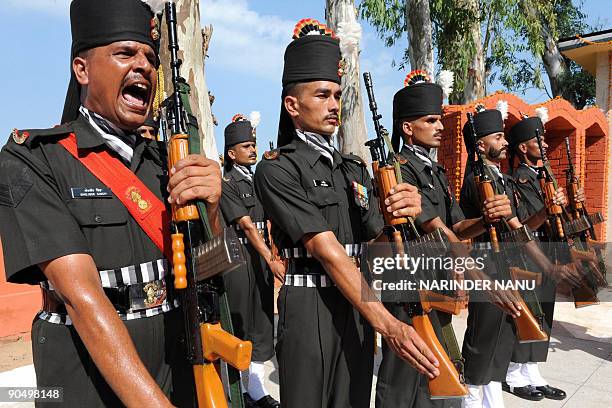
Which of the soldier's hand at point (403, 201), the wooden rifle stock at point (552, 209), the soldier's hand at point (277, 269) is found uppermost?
the soldier's hand at point (403, 201)

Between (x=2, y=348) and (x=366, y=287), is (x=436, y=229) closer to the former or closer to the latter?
(x=366, y=287)

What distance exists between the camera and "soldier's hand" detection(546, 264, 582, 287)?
4648 millimetres

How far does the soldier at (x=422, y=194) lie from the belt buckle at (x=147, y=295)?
166cm

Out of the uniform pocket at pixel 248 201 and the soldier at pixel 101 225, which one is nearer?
the soldier at pixel 101 225

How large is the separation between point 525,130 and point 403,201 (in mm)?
3334

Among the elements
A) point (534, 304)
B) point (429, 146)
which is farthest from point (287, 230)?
point (534, 304)

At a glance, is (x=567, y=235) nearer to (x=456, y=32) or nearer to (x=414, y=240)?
(x=414, y=240)

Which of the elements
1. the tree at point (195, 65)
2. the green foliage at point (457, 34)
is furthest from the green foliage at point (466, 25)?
the tree at point (195, 65)

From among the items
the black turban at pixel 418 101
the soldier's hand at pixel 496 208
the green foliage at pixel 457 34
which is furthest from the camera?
the green foliage at pixel 457 34

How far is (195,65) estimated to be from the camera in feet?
22.2

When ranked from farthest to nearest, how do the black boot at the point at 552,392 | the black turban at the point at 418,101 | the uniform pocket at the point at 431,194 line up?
1. the black boot at the point at 552,392
2. the black turban at the point at 418,101
3. the uniform pocket at the point at 431,194

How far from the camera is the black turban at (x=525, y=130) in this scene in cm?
514

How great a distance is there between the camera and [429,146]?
144 inches

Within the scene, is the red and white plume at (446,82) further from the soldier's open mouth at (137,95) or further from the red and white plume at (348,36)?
the soldier's open mouth at (137,95)
